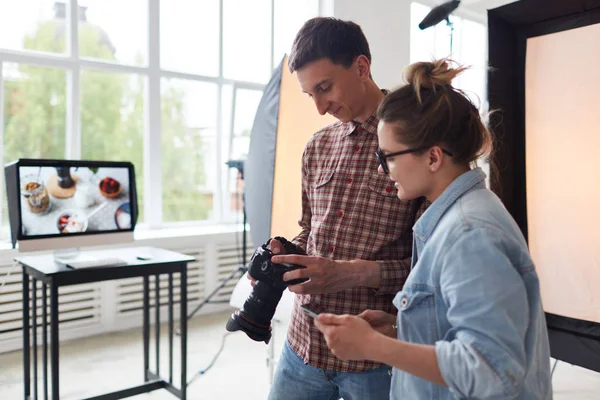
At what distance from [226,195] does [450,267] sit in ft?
13.5

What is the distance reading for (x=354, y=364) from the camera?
115 cm

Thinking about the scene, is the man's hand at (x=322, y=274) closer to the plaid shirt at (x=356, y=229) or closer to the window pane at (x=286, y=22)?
the plaid shirt at (x=356, y=229)

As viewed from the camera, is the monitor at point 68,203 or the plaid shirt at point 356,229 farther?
the monitor at point 68,203

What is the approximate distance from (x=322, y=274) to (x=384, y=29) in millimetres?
4179

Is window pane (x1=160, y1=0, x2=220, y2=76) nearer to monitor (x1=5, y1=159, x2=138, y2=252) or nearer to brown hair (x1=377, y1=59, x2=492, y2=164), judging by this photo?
monitor (x1=5, y1=159, x2=138, y2=252)

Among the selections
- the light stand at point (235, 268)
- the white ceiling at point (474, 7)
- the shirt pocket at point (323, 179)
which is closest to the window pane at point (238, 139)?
the light stand at point (235, 268)

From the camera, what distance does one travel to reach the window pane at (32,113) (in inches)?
145

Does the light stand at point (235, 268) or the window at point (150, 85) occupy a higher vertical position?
the window at point (150, 85)

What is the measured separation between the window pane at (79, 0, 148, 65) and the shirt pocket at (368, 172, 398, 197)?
3384 millimetres

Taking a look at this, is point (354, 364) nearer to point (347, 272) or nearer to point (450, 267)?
point (347, 272)

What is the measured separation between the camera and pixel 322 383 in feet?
4.00

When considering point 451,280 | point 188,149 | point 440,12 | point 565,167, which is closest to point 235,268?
point 188,149

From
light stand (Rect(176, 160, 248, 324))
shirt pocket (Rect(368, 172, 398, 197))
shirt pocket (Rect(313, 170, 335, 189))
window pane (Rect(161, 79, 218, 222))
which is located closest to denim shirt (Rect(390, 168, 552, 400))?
shirt pocket (Rect(368, 172, 398, 197))

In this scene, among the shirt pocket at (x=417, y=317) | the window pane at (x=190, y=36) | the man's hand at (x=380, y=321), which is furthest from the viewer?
the window pane at (x=190, y=36)
